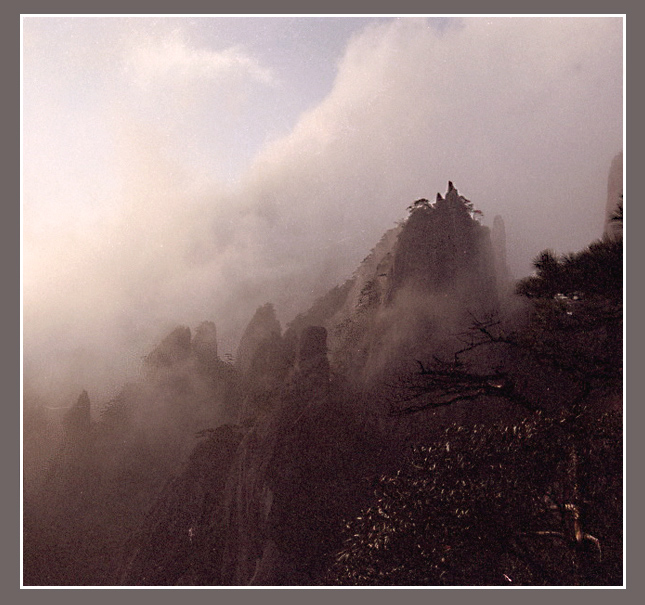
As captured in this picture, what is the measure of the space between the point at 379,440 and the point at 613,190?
4.82 metres

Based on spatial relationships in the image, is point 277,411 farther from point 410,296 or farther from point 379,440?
point 410,296

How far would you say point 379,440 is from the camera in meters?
6.70

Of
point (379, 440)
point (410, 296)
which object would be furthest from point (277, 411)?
point (410, 296)

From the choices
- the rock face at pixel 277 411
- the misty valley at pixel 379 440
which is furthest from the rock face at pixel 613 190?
the rock face at pixel 277 411

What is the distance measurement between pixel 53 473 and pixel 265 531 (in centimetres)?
342

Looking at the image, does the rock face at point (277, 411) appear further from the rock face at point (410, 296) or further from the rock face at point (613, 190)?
the rock face at point (613, 190)

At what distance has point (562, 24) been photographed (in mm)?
6336

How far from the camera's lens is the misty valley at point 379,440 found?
548cm

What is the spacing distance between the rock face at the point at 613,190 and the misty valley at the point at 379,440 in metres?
0.06

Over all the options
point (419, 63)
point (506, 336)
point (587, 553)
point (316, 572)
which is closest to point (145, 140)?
point (419, 63)

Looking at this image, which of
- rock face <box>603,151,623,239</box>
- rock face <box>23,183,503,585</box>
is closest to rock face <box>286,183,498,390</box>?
rock face <box>23,183,503,585</box>

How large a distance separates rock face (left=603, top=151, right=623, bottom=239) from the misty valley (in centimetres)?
6

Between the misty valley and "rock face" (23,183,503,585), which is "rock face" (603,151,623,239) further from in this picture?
"rock face" (23,183,503,585)

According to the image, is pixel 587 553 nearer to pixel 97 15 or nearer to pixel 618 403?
pixel 618 403
